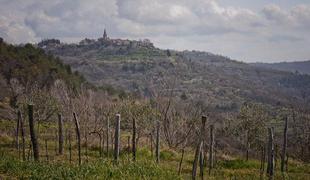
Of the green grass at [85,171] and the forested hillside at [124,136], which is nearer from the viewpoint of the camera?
the green grass at [85,171]

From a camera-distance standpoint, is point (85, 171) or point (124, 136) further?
point (124, 136)

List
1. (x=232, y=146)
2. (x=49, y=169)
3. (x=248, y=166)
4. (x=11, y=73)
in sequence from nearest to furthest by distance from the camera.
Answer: (x=49, y=169) → (x=248, y=166) → (x=232, y=146) → (x=11, y=73)

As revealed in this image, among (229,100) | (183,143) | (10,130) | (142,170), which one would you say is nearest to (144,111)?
(183,143)

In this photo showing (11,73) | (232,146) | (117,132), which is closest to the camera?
(117,132)

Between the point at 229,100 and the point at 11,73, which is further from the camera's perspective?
the point at 229,100

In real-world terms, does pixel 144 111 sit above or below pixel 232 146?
above

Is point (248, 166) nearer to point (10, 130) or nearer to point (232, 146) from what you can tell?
point (10, 130)

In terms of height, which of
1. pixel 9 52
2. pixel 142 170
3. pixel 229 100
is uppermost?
pixel 9 52

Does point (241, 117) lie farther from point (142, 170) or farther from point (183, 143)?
point (142, 170)

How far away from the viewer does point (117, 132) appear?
16.5 m

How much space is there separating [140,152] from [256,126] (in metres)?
20.8

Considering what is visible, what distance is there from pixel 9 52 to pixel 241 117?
Result: 5474 cm

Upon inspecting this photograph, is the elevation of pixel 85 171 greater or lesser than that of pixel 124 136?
greater

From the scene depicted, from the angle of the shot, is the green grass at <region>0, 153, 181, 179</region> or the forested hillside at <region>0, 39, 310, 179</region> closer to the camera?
the green grass at <region>0, 153, 181, 179</region>
